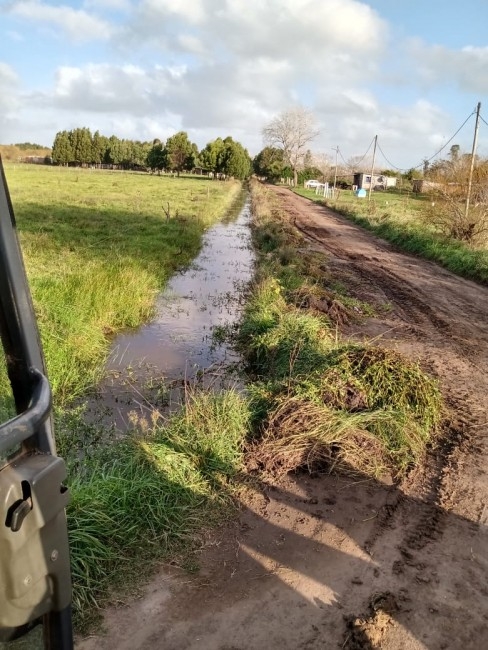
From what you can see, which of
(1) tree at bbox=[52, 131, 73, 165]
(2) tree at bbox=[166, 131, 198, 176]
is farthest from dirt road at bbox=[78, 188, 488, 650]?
(1) tree at bbox=[52, 131, 73, 165]

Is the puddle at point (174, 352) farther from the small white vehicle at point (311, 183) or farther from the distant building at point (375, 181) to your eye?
the small white vehicle at point (311, 183)

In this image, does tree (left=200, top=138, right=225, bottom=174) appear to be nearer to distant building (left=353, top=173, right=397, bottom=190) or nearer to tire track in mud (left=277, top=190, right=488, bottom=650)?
distant building (left=353, top=173, right=397, bottom=190)

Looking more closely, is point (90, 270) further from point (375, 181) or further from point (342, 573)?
point (375, 181)

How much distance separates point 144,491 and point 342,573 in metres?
1.61

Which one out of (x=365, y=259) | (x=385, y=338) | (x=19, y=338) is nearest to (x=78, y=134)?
(x=365, y=259)

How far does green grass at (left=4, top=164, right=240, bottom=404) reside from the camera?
7.66 meters

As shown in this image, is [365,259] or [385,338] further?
[365,259]

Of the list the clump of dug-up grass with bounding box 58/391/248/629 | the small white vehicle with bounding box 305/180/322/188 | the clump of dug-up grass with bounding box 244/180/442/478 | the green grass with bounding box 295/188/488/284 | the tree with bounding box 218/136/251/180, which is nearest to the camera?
the clump of dug-up grass with bounding box 58/391/248/629

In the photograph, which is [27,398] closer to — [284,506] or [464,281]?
[284,506]

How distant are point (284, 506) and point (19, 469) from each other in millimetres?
3498

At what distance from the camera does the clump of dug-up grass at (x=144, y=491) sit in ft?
11.4

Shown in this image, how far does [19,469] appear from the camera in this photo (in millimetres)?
1073

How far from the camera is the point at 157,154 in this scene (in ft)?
286

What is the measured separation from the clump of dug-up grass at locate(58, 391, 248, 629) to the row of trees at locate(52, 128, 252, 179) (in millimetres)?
77916
